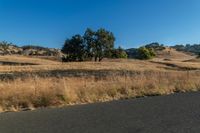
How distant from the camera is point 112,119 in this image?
9.92m

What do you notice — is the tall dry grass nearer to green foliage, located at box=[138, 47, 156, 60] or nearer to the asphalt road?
the asphalt road

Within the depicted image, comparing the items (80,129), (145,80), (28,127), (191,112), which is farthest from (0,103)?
(145,80)

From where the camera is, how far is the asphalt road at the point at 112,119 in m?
8.66

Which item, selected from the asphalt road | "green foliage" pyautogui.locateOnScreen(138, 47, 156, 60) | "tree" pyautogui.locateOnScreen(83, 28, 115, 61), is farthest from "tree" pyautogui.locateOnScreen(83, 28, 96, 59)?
the asphalt road

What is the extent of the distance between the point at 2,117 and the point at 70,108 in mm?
2236

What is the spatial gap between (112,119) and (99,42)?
75578 millimetres

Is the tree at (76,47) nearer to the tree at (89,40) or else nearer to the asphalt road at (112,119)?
the tree at (89,40)

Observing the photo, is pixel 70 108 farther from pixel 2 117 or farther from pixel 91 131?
pixel 91 131

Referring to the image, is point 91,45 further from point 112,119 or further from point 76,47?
point 112,119

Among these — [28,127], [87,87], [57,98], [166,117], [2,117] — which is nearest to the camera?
[28,127]

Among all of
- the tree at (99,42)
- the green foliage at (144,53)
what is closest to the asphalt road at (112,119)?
the tree at (99,42)

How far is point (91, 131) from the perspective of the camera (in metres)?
8.45

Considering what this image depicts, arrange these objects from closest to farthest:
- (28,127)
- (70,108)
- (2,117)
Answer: (28,127) < (2,117) < (70,108)

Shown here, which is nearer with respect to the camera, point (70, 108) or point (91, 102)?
point (70, 108)
